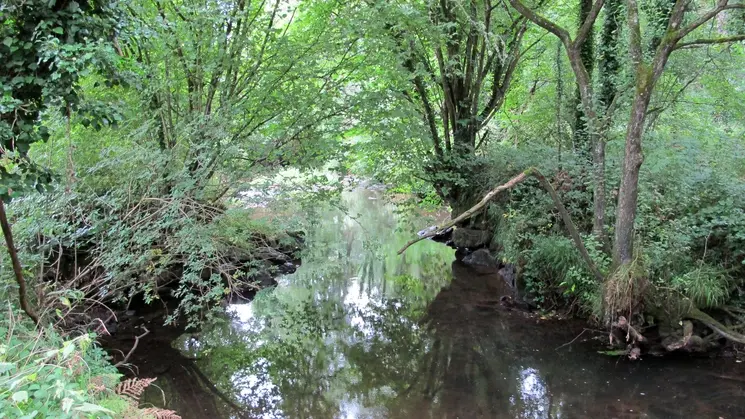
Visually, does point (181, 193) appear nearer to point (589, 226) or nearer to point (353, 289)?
point (353, 289)

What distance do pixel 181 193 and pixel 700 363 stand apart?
7457mm

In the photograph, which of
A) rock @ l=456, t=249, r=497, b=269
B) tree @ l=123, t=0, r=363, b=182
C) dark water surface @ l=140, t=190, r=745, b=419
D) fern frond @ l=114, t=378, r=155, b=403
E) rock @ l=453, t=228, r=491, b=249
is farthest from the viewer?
rock @ l=453, t=228, r=491, b=249

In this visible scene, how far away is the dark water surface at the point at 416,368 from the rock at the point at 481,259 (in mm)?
1327

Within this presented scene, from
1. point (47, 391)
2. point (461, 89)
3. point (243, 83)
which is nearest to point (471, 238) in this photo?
point (461, 89)

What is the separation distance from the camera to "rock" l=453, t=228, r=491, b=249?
12.2m

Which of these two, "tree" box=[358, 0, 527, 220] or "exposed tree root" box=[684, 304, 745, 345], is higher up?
"tree" box=[358, 0, 527, 220]

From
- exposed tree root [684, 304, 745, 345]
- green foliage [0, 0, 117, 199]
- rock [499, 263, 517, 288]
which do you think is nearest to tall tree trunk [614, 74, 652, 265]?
exposed tree root [684, 304, 745, 345]

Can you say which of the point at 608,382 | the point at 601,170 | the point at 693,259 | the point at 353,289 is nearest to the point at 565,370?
the point at 608,382

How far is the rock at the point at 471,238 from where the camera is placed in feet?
39.9

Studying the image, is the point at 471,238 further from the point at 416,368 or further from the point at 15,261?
the point at 15,261

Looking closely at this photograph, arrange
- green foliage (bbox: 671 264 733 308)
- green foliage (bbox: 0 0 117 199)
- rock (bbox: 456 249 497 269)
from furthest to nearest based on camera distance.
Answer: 1. rock (bbox: 456 249 497 269)
2. green foliage (bbox: 671 264 733 308)
3. green foliage (bbox: 0 0 117 199)

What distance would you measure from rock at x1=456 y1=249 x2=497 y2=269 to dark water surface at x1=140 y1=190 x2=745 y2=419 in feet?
4.35

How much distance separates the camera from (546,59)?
12266 mm

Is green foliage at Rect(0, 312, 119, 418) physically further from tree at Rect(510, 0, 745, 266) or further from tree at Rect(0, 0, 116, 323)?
tree at Rect(510, 0, 745, 266)
